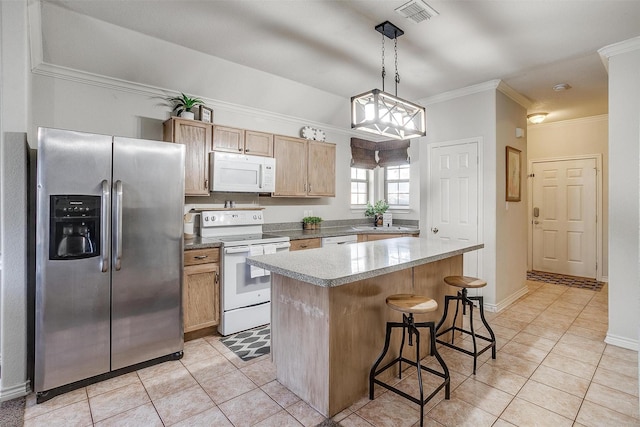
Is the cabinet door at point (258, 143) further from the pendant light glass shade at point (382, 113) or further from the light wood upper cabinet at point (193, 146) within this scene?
the pendant light glass shade at point (382, 113)

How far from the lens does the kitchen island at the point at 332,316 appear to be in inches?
78.4

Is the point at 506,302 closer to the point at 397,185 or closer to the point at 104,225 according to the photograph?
the point at 397,185

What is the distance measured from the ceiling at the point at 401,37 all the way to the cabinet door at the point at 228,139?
729 mm

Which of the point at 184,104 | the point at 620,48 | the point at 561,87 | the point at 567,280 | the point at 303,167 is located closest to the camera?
the point at 620,48

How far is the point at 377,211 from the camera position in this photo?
18.5 feet

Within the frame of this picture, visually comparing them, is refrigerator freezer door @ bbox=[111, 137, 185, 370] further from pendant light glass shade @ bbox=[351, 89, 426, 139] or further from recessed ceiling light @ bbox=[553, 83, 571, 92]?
recessed ceiling light @ bbox=[553, 83, 571, 92]

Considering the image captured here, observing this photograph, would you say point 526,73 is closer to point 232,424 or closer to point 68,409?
point 232,424

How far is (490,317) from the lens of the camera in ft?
12.5

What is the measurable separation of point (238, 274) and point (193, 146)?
4.62 ft

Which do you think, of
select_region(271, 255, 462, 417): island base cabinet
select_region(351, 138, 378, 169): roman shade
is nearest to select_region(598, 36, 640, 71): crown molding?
select_region(271, 255, 462, 417): island base cabinet

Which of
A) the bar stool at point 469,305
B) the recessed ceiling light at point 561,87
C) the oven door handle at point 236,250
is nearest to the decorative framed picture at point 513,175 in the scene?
the recessed ceiling light at point 561,87

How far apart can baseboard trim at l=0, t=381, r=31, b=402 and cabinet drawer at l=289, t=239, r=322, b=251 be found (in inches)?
95.5

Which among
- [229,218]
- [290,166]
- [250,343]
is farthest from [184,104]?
[250,343]

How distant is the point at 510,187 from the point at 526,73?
1.37 meters
